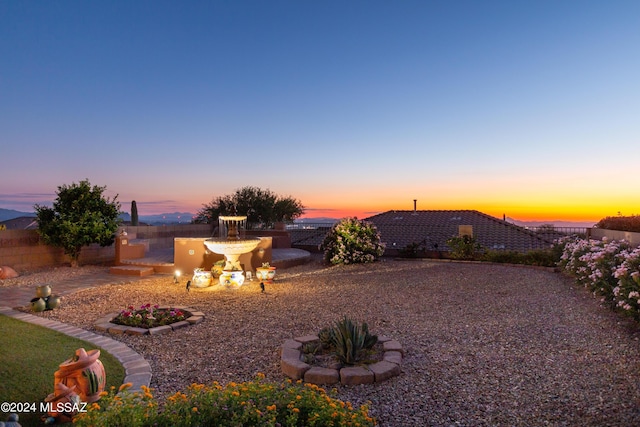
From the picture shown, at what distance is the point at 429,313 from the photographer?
6715 millimetres

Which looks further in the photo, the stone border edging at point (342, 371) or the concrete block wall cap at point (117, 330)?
the concrete block wall cap at point (117, 330)

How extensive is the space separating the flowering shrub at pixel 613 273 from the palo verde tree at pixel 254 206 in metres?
18.6

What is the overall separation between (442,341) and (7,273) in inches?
443

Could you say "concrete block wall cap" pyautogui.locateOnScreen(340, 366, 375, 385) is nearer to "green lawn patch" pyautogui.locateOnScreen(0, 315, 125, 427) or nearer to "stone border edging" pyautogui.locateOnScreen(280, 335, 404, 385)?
"stone border edging" pyautogui.locateOnScreen(280, 335, 404, 385)

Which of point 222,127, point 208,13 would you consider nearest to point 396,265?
point 222,127

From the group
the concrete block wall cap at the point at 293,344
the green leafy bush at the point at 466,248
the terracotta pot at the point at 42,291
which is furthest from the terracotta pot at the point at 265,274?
the green leafy bush at the point at 466,248

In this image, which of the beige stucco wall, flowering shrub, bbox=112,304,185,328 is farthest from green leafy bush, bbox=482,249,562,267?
flowering shrub, bbox=112,304,185,328

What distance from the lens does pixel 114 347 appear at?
482 centimetres

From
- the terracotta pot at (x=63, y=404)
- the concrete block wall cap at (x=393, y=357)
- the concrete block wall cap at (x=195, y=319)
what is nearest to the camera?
the terracotta pot at (x=63, y=404)

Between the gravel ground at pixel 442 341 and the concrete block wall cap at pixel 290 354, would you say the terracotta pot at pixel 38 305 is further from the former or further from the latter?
the concrete block wall cap at pixel 290 354

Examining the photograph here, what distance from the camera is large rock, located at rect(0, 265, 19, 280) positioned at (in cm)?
1009

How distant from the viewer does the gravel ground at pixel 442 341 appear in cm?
330

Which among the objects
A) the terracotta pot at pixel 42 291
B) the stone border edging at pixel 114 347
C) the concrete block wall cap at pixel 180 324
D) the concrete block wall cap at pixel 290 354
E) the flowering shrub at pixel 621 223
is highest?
the flowering shrub at pixel 621 223

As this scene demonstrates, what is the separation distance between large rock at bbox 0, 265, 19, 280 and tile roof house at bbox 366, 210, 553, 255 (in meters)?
12.1
